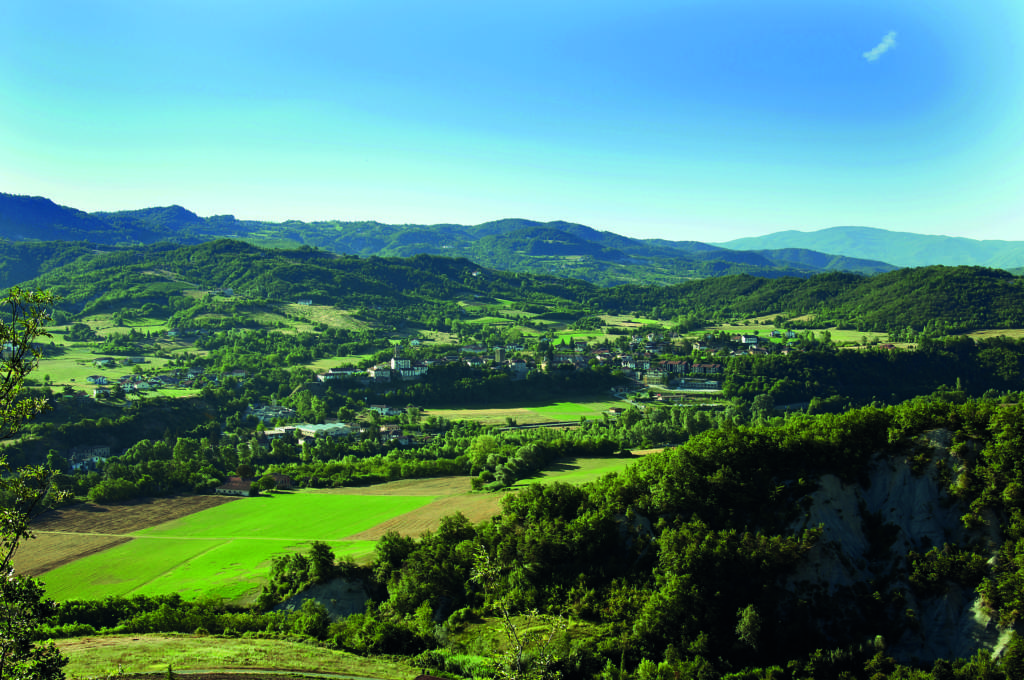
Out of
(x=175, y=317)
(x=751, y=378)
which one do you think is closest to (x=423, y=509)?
(x=751, y=378)

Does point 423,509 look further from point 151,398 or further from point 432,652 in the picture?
point 151,398

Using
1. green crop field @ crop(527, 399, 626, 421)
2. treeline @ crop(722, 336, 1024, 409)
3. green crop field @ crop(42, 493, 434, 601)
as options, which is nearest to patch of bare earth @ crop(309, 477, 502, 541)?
green crop field @ crop(42, 493, 434, 601)

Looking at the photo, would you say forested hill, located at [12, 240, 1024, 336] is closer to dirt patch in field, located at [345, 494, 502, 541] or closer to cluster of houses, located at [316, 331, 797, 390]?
cluster of houses, located at [316, 331, 797, 390]

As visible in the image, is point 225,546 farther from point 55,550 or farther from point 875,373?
point 875,373

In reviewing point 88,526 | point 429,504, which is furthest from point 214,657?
point 88,526

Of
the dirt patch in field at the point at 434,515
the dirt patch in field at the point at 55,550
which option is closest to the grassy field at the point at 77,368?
the dirt patch in field at the point at 55,550
